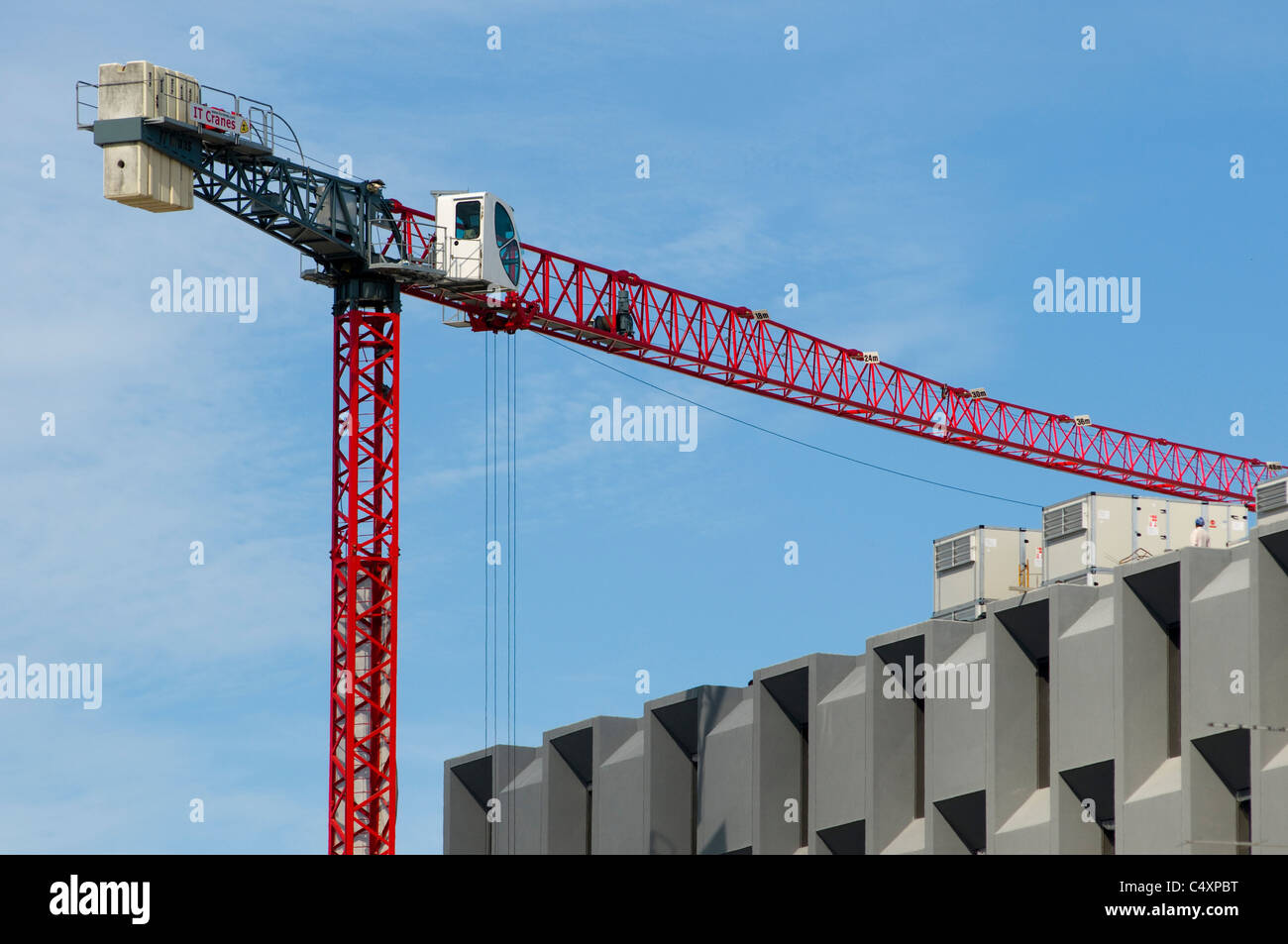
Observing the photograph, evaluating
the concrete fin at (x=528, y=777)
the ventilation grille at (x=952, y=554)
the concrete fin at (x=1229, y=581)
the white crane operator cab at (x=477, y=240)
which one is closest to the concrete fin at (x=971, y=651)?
the concrete fin at (x=1229, y=581)

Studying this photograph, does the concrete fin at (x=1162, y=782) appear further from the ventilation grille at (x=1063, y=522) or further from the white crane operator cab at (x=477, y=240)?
the white crane operator cab at (x=477, y=240)

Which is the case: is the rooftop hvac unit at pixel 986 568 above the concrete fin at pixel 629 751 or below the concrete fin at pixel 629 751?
above

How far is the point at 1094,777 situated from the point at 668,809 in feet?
64.5

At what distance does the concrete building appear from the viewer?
1874 inches

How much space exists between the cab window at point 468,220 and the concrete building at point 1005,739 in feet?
58.6

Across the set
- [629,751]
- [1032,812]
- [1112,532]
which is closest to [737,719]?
[629,751]

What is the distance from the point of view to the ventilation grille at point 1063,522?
6147 cm

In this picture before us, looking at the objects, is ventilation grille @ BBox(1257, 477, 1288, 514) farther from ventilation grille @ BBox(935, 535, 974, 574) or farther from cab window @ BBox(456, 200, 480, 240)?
cab window @ BBox(456, 200, 480, 240)

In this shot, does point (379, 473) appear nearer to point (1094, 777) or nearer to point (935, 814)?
point (935, 814)

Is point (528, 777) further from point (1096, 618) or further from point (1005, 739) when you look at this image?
point (1096, 618)

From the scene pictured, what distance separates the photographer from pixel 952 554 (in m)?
65.8

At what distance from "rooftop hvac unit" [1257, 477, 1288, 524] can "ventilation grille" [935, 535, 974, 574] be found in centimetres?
1246

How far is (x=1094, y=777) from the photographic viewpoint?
51.5m
